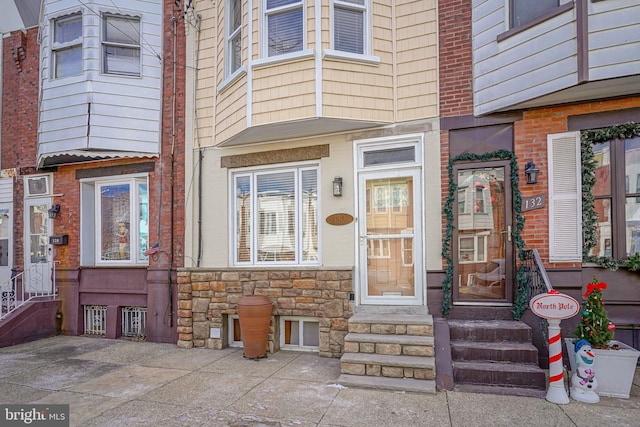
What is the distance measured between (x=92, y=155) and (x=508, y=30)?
23.5ft

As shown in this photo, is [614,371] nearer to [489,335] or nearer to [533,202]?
[489,335]

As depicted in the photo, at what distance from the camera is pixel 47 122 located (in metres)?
7.25

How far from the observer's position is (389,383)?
14.0 feet

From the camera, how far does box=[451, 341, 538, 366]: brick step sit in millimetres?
4383

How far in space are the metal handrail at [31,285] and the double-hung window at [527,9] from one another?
911cm

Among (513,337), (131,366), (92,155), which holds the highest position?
(92,155)

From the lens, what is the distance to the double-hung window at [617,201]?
4.75 metres

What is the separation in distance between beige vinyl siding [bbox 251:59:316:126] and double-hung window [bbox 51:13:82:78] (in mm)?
4109

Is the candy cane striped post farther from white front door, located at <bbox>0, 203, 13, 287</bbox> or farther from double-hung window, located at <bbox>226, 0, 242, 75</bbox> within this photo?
white front door, located at <bbox>0, 203, 13, 287</bbox>

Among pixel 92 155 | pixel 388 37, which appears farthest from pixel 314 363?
pixel 92 155

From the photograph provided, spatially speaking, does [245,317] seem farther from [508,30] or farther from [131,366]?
[508,30]

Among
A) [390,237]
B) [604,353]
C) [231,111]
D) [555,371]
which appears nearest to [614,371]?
[604,353]

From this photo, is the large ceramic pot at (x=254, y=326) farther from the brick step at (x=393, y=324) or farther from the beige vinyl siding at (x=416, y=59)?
the beige vinyl siding at (x=416, y=59)

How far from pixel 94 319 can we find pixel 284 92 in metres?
5.81
